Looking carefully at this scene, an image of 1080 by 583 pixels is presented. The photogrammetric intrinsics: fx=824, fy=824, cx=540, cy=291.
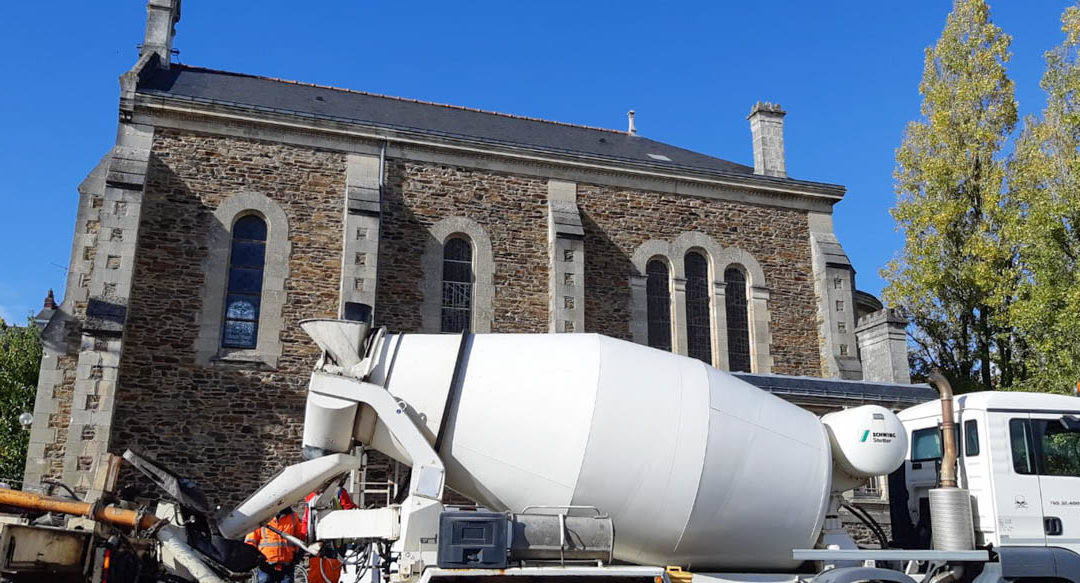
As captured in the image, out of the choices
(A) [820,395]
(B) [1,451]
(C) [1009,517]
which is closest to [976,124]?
(A) [820,395]

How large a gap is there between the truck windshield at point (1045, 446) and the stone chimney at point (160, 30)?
1900 centimetres

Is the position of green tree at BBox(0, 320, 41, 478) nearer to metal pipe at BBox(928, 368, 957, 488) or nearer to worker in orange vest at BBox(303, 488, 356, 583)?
worker in orange vest at BBox(303, 488, 356, 583)

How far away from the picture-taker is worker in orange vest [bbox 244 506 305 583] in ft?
26.2

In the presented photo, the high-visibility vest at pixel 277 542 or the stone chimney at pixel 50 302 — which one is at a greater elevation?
the stone chimney at pixel 50 302

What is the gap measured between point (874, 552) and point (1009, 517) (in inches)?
58.2

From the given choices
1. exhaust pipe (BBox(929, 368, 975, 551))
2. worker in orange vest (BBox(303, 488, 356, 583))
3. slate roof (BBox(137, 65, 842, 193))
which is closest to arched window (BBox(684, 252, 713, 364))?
slate roof (BBox(137, 65, 842, 193))

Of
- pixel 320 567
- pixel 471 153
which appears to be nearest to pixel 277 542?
pixel 320 567

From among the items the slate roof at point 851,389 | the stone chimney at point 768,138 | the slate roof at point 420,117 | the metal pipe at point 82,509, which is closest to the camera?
the metal pipe at point 82,509

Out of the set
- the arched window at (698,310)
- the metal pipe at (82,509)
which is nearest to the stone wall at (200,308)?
the metal pipe at (82,509)

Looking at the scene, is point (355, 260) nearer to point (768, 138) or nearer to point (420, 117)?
point (420, 117)

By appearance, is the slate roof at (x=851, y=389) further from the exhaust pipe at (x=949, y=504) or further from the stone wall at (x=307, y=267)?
the exhaust pipe at (x=949, y=504)

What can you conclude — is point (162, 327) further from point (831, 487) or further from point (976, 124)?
point (976, 124)

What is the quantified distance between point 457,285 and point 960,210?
47.1ft

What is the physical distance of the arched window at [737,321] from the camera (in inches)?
742
